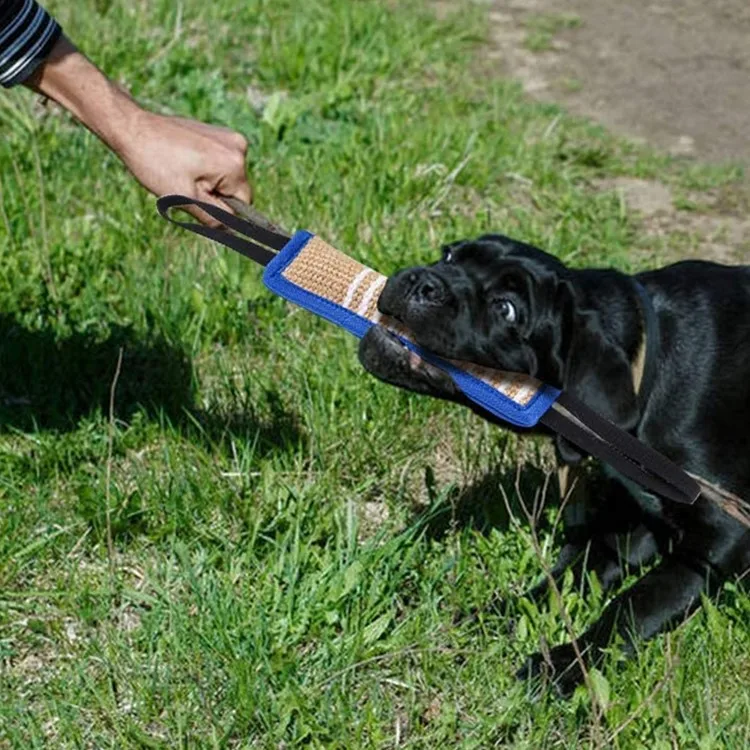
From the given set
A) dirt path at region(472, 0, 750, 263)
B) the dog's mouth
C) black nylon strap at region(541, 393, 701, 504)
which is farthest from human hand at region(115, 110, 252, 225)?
dirt path at region(472, 0, 750, 263)

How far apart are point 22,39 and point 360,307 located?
3.46ft

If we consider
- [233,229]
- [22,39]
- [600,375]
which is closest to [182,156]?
[233,229]

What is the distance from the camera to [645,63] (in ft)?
25.8

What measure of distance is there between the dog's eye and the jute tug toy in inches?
6.2

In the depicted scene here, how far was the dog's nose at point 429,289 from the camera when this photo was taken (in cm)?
388

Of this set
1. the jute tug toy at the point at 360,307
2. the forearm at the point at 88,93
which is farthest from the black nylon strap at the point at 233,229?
the forearm at the point at 88,93

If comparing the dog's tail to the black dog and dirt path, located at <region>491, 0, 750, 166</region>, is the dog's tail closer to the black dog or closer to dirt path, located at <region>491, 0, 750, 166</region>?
the black dog

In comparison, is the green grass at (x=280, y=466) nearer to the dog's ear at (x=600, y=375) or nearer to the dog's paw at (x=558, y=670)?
the dog's paw at (x=558, y=670)

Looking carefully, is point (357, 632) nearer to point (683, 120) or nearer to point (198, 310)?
point (198, 310)

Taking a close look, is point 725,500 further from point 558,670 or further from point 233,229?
point 233,229

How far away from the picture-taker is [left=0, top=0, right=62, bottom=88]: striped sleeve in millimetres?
3887

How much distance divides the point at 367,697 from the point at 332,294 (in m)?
0.98

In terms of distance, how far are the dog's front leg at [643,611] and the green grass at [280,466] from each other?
3.2 inches

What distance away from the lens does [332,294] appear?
393cm
